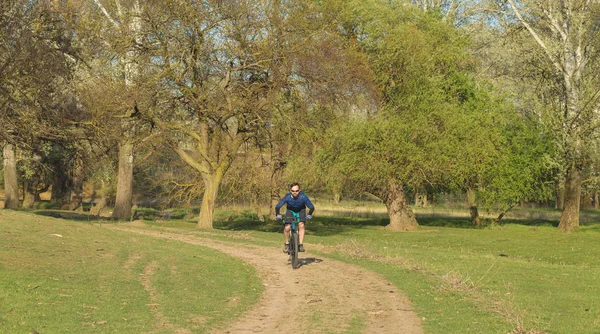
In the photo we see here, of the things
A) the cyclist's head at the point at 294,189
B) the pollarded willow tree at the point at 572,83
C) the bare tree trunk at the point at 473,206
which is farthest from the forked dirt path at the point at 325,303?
the bare tree trunk at the point at 473,206

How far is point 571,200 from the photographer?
46.0m

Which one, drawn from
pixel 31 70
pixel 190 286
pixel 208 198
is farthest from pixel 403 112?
pixel 190 286

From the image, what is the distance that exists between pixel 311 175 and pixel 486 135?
36.0 ft

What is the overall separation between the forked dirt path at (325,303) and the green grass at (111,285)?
0.48 meters

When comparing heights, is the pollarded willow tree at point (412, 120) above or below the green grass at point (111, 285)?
above

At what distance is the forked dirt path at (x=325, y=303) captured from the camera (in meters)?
11.8

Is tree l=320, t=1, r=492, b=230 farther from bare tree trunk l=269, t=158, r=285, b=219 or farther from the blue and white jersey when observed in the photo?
the blue and white jersey

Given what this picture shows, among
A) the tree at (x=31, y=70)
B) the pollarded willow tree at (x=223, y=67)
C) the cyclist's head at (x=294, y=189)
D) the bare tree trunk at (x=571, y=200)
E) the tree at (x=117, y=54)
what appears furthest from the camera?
the bare tree trunk at (x=571, y=200)

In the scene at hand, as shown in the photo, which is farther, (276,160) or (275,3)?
(276,160)

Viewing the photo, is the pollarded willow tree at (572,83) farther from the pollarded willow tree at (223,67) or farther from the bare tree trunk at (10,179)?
the bare tree trunk at (10,179)

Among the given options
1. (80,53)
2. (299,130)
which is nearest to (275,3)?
(299,130)

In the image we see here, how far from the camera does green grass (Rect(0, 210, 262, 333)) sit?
1170 centimetres

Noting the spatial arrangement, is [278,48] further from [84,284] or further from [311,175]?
[84,284]

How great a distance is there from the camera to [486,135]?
149 feet
